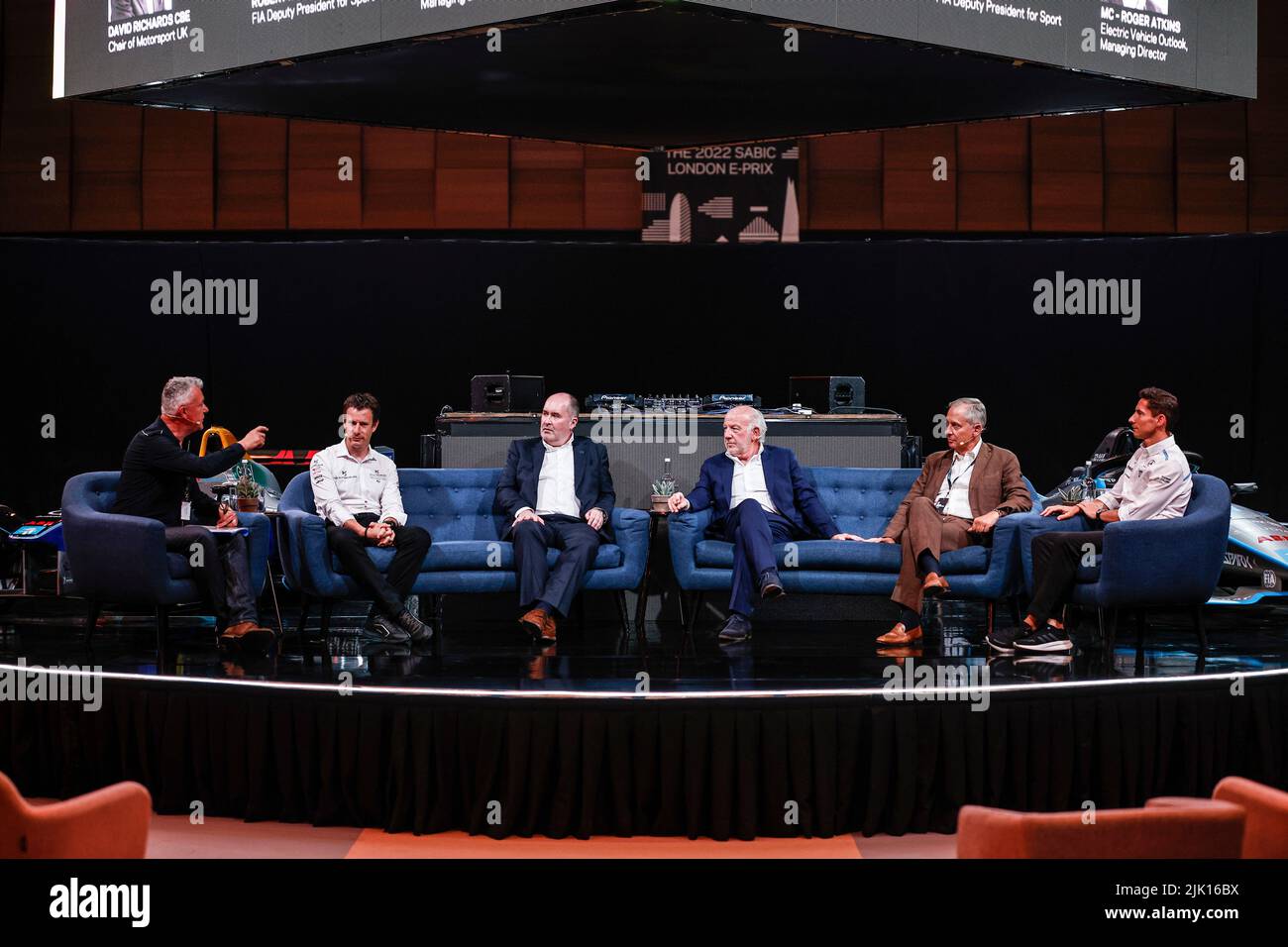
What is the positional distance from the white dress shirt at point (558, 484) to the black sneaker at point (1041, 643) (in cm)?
197

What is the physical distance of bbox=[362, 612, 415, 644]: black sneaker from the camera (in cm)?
486

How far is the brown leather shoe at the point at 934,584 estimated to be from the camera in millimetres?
4785

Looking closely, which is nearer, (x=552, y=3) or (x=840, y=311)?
(x=552, y=3)

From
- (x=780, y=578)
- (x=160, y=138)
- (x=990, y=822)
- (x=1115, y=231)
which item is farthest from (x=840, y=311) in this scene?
(x=990, y=822)

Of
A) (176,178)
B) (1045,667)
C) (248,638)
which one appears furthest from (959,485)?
(176,178)

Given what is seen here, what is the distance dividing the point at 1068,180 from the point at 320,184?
583 cm

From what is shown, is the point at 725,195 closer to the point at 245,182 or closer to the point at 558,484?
the point at 245,182

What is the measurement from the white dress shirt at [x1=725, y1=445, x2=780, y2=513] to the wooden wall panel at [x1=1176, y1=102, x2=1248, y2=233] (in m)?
5.62

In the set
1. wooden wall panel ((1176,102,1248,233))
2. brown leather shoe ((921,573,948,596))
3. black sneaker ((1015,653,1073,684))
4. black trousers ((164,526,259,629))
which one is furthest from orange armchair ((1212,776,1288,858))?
wooden wall panel ((1176,102,1248,233))

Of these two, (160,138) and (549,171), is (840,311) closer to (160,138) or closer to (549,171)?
(549,171)

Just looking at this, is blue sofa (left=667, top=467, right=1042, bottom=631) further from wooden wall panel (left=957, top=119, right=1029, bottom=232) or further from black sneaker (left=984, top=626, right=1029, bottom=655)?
wooden wall panel (left=957, top=119, right=1029, bottom=232)

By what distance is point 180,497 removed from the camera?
194 inches

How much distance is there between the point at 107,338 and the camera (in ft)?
28.5

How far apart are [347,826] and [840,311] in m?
5.97
